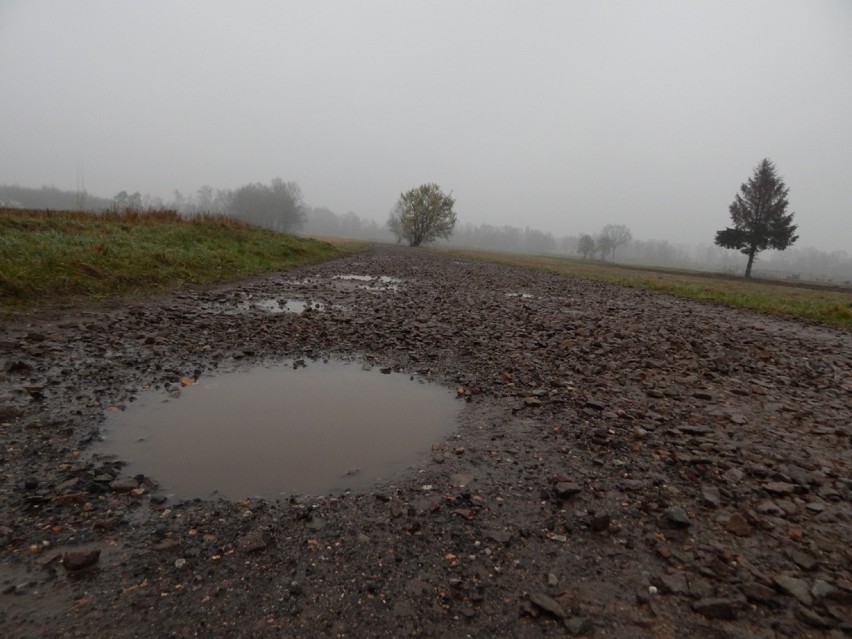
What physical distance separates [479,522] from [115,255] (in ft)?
40.1

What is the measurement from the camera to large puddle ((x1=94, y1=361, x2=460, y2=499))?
133 inches

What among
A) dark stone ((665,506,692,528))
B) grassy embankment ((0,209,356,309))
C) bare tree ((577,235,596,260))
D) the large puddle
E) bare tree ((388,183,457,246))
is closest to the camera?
dark stone ((665,506,692,528))

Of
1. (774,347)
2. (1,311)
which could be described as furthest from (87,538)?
(774,347)

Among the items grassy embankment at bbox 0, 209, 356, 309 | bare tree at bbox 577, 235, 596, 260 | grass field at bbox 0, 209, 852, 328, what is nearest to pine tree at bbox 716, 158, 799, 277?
grass field at bbox 0, 209, 852, 328

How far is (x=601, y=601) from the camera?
2381 millimetres

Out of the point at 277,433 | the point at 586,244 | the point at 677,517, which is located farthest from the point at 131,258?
the point at 586,244

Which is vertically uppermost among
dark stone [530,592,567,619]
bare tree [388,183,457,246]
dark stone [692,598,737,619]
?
bare tree [388,183,457,246]

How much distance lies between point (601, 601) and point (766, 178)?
194 ft

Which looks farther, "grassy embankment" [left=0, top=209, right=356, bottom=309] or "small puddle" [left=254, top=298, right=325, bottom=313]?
"small puddle" [left=254, top=298, right=325, bottom=313]

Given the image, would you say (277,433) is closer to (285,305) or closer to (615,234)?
(285,305)

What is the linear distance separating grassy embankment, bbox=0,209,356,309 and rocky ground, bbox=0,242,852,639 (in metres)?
2.59

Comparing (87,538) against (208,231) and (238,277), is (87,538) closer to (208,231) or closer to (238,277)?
(238,277)

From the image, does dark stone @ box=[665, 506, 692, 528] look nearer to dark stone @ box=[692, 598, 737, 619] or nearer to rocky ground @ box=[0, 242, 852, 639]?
rocky ground @ box=[0, 242, 852, 639]

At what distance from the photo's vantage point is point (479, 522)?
2982mm
